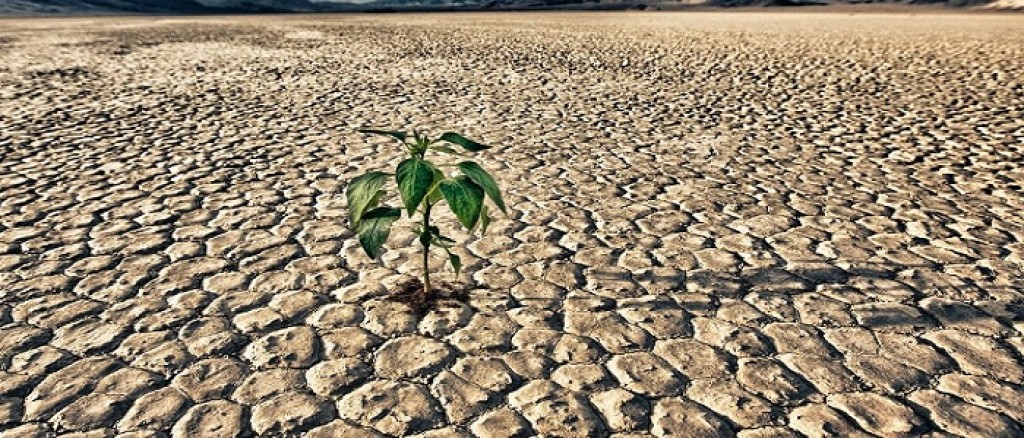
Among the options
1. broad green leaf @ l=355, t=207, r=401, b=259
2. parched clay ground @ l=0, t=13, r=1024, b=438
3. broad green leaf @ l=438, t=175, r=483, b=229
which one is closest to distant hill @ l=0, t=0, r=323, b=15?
parched clay ground @ l=0, t=13, r=1024, b=438

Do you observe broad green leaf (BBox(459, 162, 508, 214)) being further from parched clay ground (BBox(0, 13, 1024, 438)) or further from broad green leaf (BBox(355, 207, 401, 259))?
parched clay ground (BBox(0, 13, 1024, 438))

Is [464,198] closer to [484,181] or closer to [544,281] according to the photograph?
[484,181]

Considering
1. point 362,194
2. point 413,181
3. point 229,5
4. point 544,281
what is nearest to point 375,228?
point 362,194

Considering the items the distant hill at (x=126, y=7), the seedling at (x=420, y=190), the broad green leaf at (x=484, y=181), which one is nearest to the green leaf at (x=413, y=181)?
the seedling at (x=420, y=190)

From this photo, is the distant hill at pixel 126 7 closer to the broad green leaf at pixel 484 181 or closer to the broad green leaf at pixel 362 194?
the broad green leaf at pixel 362 194

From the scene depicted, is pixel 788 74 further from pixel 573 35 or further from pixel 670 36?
pixel 573 35

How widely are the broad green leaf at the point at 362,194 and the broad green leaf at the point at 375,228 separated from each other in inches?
4.3

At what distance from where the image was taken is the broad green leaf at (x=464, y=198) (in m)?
2.27

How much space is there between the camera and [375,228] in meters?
2.55

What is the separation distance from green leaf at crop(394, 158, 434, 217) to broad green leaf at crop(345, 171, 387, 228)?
0.26ft

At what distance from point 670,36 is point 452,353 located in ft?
52.0

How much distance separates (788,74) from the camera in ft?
31.4

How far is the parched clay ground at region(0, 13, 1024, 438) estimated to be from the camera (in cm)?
212

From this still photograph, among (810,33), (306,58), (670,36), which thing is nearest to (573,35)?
(670,36)
